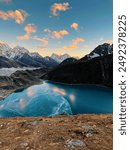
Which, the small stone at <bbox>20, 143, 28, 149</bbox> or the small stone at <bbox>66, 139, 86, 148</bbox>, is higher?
the small stone at <bbox>66, 139, 86, 148</bbox>

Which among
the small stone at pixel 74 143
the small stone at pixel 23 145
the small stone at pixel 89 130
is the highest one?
the small stone at pixel 89 130

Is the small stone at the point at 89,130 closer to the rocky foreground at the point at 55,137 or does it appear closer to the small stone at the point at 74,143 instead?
the rocky foreground at the point at 55,137

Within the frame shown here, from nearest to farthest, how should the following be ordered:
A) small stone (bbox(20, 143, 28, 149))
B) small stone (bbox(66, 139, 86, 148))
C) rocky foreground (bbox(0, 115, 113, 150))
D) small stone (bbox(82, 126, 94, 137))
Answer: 1. small stone (bbox(66, 139, 86, 148))
2. rocky foreground (bbox(0, 115, 113, 150))
3. small stone (bbox(20, 143, 28, 149))
4. small stone (bbox(82, 126, 94, 137))

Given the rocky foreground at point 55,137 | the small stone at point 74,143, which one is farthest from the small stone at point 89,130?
the small stone at point 74,143

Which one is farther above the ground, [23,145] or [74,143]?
[74,143]

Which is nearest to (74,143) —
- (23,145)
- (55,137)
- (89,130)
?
(55,137)

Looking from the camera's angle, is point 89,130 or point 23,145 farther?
point 89,130

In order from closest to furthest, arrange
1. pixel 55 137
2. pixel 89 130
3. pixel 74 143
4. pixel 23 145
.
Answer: pixel 74 143 < pixel 23 145 < pixel 55 137 < pixel 89 130

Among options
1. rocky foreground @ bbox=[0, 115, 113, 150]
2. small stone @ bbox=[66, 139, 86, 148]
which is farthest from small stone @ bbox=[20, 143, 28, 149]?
small stone @ bbox=[66, 139, 86, 148]

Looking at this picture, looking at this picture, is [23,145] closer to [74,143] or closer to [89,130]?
[74,143]

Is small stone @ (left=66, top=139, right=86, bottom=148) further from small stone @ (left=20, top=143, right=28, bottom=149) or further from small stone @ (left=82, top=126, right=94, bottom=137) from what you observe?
small stone @ (left=20, top=143, right=28, bottom=149)

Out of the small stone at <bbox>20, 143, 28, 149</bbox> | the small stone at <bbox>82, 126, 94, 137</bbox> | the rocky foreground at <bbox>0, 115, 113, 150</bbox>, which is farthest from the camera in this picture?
the small stone at <bbox>82, 126, 94, 137</bbox>
